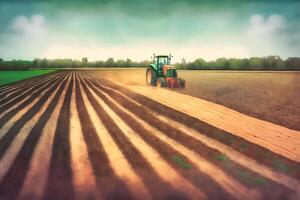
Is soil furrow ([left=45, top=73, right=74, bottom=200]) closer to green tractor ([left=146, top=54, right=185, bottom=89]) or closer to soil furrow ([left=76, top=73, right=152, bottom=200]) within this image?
soil furrow ([left=76, top=73, right=152, bottom=200])

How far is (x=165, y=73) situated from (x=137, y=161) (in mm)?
10128

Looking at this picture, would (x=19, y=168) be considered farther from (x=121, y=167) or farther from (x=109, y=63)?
(x=109, y=63)

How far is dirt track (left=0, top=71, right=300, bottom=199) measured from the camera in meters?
3.38

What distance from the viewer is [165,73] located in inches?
551

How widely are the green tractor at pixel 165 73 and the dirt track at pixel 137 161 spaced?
6881 mm

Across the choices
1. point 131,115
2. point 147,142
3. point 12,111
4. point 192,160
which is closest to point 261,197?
point 192,160

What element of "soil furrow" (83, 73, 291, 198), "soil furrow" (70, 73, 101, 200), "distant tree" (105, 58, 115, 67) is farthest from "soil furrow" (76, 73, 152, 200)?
"distant tree" (105, 58, 115, 67)

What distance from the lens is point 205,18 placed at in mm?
7914

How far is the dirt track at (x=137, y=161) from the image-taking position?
3.38 metres

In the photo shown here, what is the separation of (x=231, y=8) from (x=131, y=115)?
4.05m

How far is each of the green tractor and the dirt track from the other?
22.6 feet

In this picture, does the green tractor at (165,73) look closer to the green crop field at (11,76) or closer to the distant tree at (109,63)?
the green crop field at (11,76)

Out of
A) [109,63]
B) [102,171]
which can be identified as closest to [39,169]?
[102,171]

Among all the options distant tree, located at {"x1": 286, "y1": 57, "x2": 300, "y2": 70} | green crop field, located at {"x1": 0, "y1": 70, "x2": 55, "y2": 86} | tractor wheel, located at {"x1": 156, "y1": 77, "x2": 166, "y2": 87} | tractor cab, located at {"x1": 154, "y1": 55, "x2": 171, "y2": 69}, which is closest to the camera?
tractor wheel, located at {"x1": 156, "y1": 77, "x2": 166, "y2": 87}
